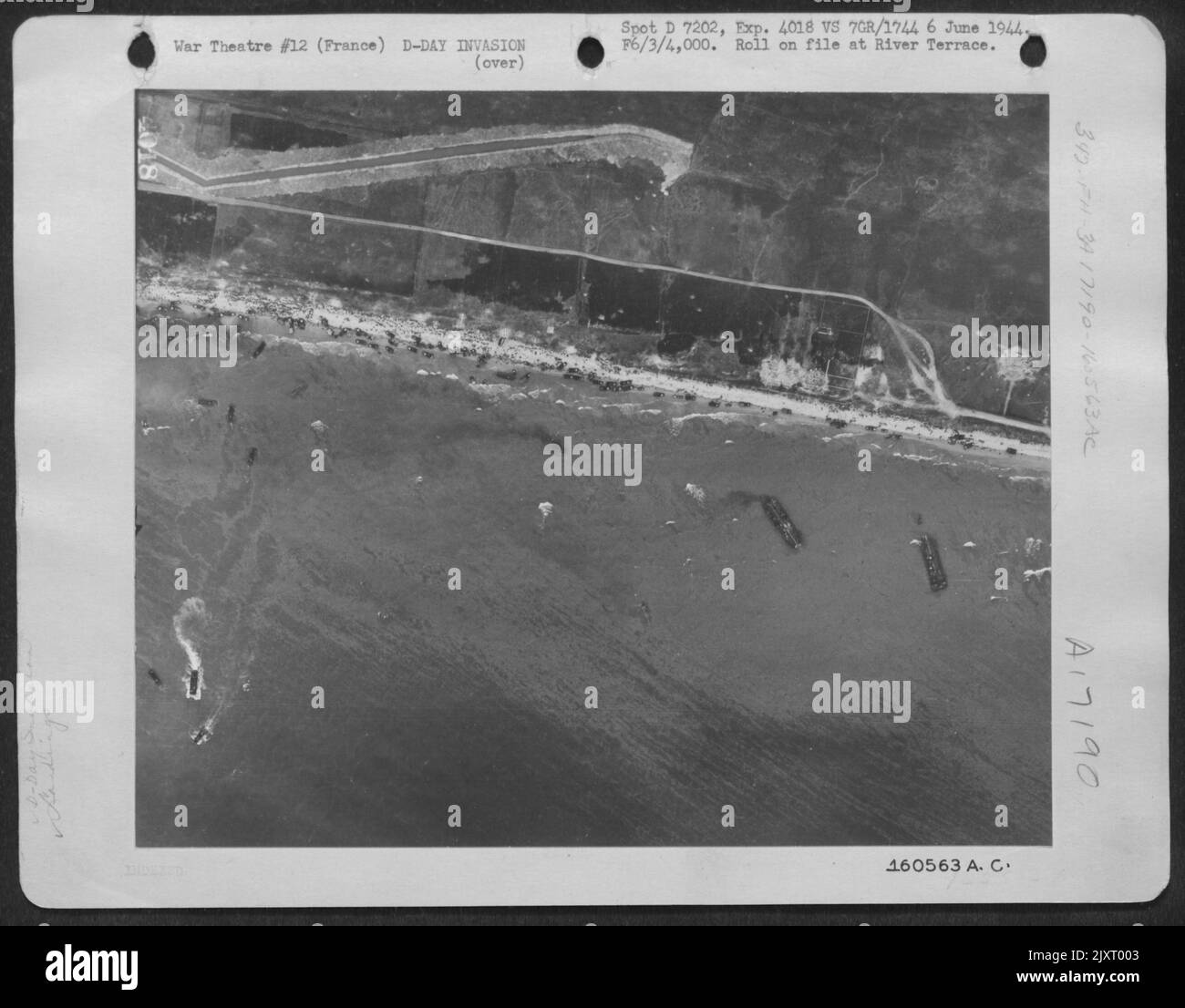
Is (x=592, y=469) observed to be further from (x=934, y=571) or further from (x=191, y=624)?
(x=191, y=624)

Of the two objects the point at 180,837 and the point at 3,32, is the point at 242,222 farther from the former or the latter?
the point at 180,837

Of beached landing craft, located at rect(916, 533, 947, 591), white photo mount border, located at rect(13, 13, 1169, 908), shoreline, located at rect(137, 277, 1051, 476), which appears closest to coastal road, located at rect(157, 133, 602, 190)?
A: white photo mount border, located at rect(13, 13, 1169, 908)

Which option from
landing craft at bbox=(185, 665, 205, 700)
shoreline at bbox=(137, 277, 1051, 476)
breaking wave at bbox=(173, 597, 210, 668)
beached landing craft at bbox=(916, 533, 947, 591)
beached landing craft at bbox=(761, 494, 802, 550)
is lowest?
landing craft at bbox=(185, 665, 205, 700)

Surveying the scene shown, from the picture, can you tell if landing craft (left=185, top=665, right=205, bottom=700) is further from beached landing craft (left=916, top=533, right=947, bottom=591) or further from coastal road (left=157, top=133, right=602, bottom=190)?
beached landing craft (left=916, top=533, right=947, bottom=591)

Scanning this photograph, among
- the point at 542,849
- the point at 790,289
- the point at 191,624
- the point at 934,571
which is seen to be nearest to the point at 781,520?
the point at 934,571

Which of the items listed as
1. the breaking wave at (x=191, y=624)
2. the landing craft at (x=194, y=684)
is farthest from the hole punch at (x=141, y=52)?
the landing craft at (x=194, y=684)

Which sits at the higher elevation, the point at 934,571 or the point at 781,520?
the point at 781,520
